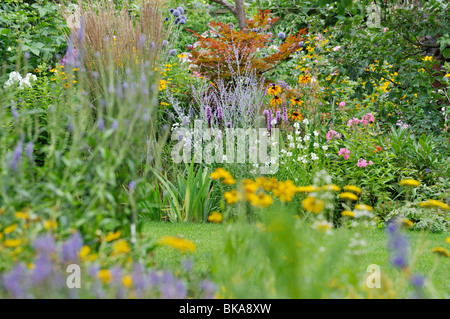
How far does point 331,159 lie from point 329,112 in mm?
1073

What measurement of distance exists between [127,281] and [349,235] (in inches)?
89.6

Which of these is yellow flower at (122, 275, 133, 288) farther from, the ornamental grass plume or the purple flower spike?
the ornamental grass plume

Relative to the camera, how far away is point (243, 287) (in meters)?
1.50

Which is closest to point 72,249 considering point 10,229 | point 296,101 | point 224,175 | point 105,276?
point 105,276

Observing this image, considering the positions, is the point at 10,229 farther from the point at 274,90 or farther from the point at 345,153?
the point at 274,90

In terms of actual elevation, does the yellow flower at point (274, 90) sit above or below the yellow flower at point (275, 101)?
above

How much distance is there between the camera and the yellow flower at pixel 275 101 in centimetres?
528

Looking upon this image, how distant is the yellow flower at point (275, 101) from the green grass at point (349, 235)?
5.98ft

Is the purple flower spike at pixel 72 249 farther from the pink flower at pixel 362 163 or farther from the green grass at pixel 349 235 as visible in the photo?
the pink flower at pixel 362 163

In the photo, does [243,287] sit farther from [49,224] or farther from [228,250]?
[49,224]

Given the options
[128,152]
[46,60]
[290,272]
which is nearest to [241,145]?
[128,152]

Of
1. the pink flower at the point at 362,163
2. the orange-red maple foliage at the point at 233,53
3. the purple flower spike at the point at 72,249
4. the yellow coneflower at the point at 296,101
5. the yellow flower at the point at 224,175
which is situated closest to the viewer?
the purple flower spike at the point at 72,249
